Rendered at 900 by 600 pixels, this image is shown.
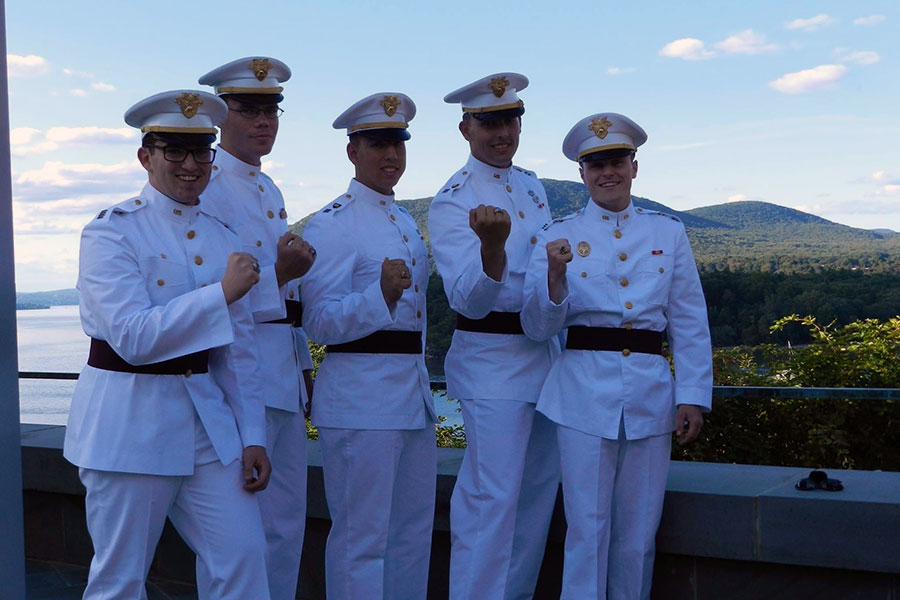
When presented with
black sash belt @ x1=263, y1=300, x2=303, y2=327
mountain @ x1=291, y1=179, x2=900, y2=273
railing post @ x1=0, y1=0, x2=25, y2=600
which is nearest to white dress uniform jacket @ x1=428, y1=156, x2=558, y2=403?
black sash belt @ x1=263, y1=300, x2=303, y2=327

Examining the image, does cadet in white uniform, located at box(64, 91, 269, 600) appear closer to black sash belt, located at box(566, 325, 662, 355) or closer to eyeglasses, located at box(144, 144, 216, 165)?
eyeglasses, located at box(144, 144, 216, 165)

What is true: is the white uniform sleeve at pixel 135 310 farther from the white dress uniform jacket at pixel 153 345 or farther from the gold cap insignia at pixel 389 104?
the gold cap insignia at pixel 389 104

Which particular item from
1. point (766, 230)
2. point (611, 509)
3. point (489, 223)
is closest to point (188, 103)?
point (489, 223)

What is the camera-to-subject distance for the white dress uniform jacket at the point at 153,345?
2.98 m

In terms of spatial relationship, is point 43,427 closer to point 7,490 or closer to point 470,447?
point 470,447

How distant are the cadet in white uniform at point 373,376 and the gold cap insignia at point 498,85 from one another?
0.33 meters

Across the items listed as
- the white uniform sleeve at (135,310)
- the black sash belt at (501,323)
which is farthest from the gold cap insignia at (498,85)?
the white uniform sleeve at (135,310)

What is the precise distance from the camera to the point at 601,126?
3.75 meters

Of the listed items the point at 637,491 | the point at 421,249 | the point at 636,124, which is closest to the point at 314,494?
the point at 421,249

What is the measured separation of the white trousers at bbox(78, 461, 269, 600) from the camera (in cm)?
Result: 299

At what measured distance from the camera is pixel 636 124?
381 centimetres

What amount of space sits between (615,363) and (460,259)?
2.07ft

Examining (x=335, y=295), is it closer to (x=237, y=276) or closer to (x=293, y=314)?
(x=293, y=314)

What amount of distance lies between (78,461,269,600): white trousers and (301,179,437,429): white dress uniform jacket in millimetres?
835
